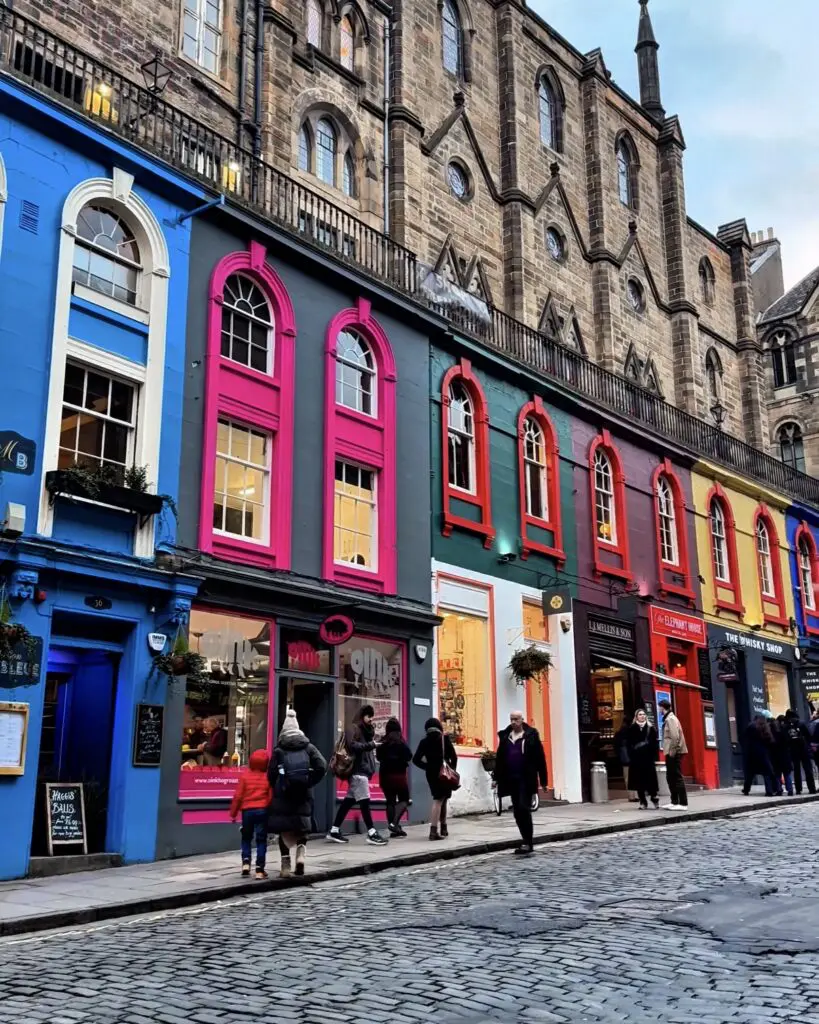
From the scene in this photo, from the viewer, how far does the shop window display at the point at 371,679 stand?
17297mm

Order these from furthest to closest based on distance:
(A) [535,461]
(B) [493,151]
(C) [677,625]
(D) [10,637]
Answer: (B) [493,151], (C) [677,625], (A) [535,461], (D) [10,637]

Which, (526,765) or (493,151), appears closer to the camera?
(526,765)

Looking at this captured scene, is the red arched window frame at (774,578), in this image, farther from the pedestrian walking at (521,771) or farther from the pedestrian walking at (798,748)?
the pedestrian walking at (521,771)

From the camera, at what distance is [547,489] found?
22875mm

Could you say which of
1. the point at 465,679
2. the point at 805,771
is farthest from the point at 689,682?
the point at 465,679

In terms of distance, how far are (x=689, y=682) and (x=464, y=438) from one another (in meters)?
8.50

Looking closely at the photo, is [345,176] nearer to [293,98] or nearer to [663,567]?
[293,98]

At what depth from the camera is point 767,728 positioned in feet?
69.1

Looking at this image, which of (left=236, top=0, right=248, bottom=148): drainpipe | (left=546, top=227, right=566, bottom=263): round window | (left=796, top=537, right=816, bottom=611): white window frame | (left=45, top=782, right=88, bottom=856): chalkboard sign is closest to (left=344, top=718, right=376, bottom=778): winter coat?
(left=45, top=782, right=88, bottom=856): chalkboard sign

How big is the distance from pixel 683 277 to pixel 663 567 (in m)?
13.4

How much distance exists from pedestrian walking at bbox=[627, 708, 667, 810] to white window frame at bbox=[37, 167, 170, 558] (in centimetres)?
907

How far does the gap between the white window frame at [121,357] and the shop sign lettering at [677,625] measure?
43.8 ft

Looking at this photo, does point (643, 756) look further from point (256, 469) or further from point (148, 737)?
point (148, 737)

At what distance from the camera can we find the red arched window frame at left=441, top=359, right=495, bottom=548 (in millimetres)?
20047
